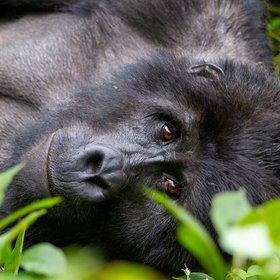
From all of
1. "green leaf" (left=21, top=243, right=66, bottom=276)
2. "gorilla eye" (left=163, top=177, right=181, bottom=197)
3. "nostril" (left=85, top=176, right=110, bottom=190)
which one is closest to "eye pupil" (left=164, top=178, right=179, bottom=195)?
"gorilla eye" (left=163, top=177, right=181, bottom=197)

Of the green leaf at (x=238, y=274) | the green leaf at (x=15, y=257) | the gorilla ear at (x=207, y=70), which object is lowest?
the green leaf at (x=238, y=274)

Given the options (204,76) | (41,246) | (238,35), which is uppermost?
(41,246)

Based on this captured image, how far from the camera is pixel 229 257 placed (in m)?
2.81

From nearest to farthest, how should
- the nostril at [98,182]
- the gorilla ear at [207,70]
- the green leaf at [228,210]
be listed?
the green leaf at [228,210] → the nostril at [98,182] → the gorilla ear at [207,70]

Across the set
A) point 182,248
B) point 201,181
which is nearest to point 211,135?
point 201,181

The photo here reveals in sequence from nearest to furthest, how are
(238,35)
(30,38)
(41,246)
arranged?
(41,246) < (30,38) < (238,35)

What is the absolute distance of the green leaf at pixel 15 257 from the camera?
191 cm

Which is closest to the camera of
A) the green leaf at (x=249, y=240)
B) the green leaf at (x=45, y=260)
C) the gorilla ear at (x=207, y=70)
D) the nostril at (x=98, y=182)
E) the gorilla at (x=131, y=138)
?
the green leaf at (x=249, y=240)

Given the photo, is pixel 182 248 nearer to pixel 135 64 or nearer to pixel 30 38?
pixel 135 64

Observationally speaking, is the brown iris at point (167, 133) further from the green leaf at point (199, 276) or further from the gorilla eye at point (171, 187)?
the green leaf at point (199, 276)

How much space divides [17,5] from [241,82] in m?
1.49

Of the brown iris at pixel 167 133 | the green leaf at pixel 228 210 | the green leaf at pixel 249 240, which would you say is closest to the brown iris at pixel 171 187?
the brown iris at pixel 167 133

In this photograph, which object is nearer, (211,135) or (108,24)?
(211,135)

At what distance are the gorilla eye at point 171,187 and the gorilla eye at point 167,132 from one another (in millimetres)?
170
